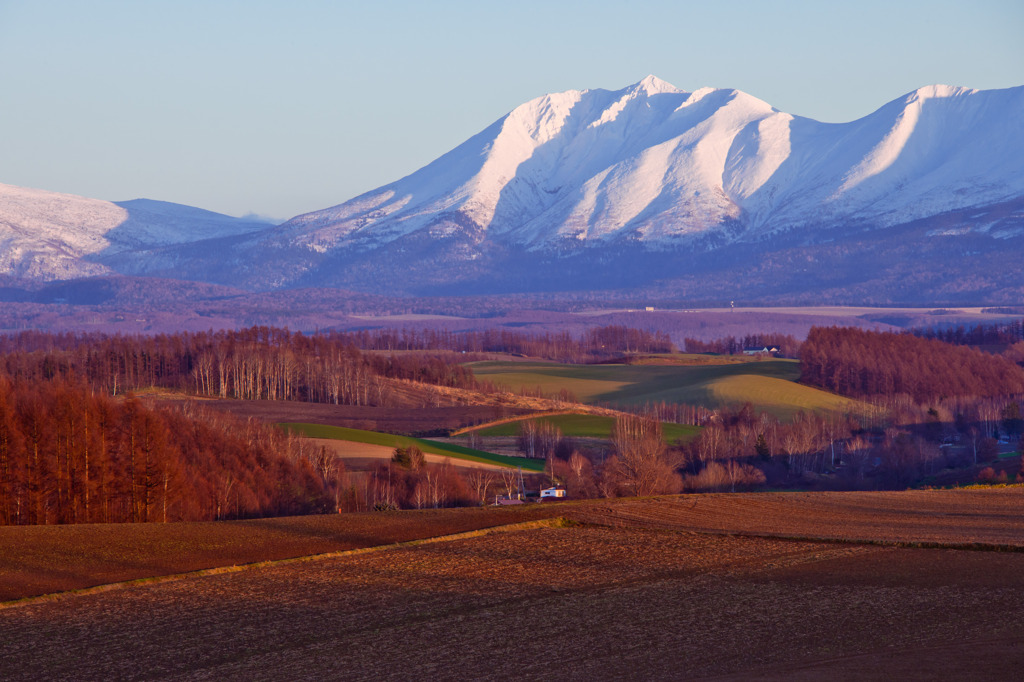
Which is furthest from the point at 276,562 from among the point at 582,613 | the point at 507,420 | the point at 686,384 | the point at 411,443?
the point at 686,384

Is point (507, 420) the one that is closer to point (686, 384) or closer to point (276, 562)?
point (686, 384)

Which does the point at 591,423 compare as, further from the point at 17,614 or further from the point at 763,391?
the point at 17,614

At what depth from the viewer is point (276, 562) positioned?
1180 inches

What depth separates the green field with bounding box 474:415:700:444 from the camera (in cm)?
8662

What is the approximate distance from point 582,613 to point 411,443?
179 ft

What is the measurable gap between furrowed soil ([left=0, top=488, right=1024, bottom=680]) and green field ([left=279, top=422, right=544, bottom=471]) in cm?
4065

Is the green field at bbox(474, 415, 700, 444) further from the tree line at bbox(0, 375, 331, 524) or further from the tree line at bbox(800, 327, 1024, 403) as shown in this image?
the tree line at bbox(800, 327, 1024, 403)

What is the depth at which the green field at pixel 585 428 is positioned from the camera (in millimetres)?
86625

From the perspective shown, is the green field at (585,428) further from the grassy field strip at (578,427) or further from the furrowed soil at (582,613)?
the furrowed soil at (582,613)

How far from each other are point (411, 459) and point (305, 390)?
60.7 m

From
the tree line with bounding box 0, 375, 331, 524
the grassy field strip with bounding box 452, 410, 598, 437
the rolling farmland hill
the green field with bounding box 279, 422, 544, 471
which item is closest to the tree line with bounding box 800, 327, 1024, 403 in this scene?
the rolling farmland hill

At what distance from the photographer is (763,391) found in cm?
11419

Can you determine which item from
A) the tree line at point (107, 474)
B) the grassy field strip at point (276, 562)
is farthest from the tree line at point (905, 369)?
the grassy field strip at point (276, 562)

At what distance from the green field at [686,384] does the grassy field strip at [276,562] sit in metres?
71.8
